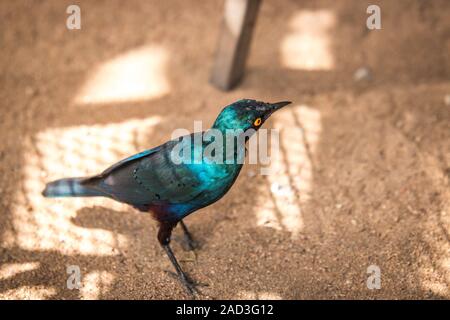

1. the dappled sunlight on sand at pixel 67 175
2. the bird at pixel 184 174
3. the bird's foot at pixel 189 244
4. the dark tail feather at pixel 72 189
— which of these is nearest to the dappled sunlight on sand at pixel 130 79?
the dappled sunlight on sand at pixel 67 175

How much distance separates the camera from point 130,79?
522 centimetres

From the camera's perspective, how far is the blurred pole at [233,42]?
4723 millimetres

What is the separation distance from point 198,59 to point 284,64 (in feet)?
3.13

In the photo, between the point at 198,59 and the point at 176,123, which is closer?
the point at 176,123

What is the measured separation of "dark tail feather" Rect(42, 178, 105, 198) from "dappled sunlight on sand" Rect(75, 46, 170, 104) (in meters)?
1.53

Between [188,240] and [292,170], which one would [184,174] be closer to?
[188,240]

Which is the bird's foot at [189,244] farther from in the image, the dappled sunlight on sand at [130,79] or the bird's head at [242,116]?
the dappled sunlight on sand at [130,79]

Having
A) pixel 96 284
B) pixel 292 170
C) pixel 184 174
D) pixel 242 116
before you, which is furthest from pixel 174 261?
pixel 292 170

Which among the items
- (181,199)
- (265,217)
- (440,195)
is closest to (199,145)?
(181,199)

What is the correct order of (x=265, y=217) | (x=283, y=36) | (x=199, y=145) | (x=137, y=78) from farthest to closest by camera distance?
(x=283, y=36), (x=137, y=78), (x=265, y=217), (x=199, y=145)

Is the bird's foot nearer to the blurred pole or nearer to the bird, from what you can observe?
the bird

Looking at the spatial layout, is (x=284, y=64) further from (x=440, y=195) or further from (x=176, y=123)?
(x=440, y=195)

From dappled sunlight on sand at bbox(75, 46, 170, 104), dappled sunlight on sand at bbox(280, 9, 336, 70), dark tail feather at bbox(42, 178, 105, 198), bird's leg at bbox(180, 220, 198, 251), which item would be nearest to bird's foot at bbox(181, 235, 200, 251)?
bird's leg at bbox(180, 220, 198, 251)

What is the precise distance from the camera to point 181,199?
3.25 metres
